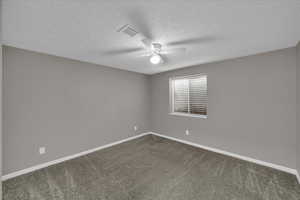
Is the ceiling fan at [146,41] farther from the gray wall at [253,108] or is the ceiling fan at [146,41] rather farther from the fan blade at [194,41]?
the gray wall at [253,108]

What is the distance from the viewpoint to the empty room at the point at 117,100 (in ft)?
4.47

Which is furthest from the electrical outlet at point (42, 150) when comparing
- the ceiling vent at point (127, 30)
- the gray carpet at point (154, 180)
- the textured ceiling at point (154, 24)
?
the ceiling vent at point (127, 30)

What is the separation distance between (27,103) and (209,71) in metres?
3.94

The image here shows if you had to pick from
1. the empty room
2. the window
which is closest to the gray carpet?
the empty room

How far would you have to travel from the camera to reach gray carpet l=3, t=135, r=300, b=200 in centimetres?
168

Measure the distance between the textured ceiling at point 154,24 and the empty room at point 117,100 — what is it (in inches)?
0.6

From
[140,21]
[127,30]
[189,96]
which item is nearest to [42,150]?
[127,30]

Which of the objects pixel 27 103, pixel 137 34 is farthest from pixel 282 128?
pixel 27 103

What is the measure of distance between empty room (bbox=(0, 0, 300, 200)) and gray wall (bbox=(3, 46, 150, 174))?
0.02 meters

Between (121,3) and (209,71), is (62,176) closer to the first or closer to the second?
(121,3)

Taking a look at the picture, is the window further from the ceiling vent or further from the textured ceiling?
the ceiling vent

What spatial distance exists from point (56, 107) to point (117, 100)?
1453mm

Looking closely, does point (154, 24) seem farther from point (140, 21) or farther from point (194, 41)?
point (194, 41)

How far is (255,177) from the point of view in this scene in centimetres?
200
